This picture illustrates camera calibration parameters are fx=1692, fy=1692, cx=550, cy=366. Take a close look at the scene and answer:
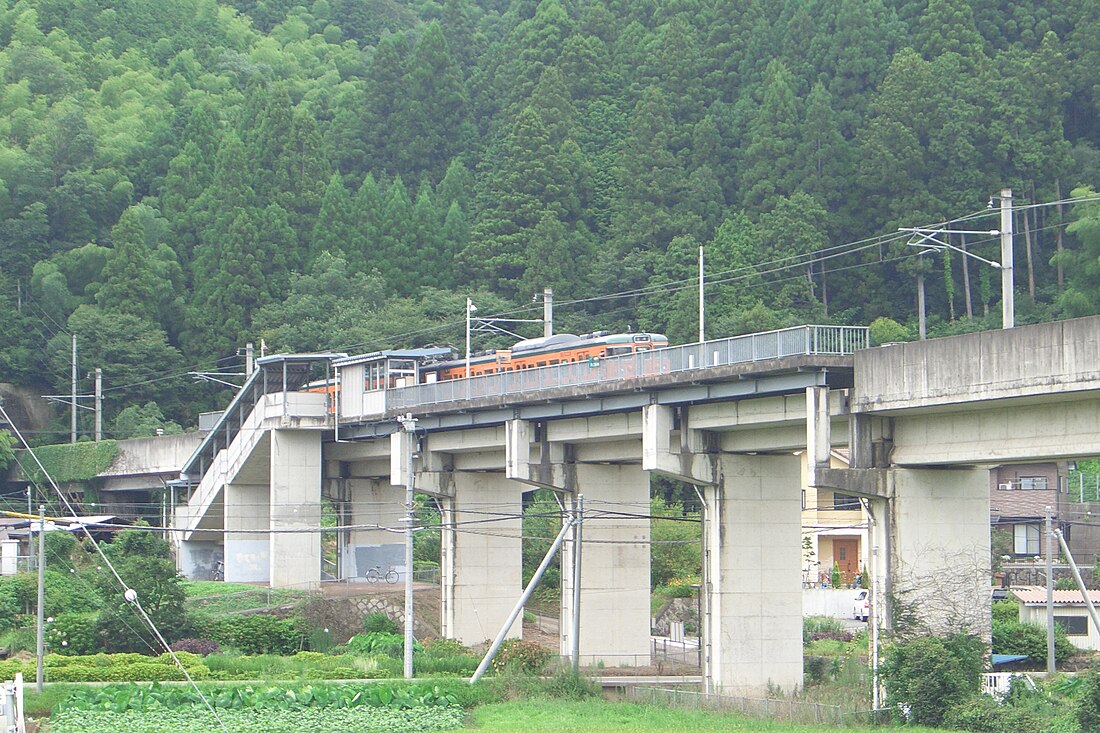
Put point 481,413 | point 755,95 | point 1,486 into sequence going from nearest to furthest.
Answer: point 481,413, point 1,486, point 755,95

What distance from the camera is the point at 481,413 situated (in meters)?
61.2

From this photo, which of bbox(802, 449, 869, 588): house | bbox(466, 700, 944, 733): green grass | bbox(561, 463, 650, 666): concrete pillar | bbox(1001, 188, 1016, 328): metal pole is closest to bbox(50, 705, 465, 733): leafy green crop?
bbox(466, 700, 944, 733): green grass

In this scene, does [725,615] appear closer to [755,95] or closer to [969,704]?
[969,704]

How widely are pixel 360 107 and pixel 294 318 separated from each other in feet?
109

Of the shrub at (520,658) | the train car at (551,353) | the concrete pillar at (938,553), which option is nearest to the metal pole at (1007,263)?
the concrete pillar at (938,553)

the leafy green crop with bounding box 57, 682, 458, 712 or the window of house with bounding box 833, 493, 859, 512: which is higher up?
the window of house with bounding box 833, 493, 859, 512

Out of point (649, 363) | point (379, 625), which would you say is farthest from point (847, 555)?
point (649, 363)

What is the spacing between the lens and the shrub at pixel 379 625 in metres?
64.4

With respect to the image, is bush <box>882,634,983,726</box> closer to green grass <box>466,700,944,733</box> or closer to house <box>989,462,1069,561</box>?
green grass <box>466,700,944,733</box>

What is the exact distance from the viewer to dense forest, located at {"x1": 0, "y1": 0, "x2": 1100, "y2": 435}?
101m

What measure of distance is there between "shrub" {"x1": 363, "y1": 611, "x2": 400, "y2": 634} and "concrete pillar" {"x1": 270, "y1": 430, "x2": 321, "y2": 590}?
637cm

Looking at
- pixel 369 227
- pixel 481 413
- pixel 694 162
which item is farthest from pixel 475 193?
pixel 481 413

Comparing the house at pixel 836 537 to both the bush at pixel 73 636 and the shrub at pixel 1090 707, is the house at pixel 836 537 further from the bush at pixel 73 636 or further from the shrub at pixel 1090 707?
the shrub at pixel 1090 707

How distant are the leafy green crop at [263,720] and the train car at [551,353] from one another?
17.1 m
